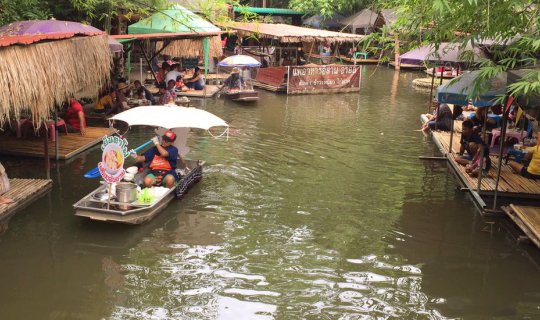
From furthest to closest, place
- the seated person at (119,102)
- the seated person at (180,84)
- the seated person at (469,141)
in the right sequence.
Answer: the seated person at (180,84) → the seated person at (119,102) → the seated person at (469,141)

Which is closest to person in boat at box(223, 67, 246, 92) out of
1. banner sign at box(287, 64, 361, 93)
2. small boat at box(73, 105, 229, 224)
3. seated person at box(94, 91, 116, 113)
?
banner sign at box(287, 64, 361, 93)

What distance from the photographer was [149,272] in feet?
24.7

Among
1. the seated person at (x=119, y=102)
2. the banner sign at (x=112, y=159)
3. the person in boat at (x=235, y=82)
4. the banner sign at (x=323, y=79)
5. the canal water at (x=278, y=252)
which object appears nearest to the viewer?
the canal water at (x=278, y=252)

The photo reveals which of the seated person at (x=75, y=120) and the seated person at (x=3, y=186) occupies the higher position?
the seated person at (x=75, y=120)

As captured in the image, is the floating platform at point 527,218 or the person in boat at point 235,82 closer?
the floating platform at point 527,218

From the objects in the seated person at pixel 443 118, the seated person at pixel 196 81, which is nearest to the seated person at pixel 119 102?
the seated person at pixel 196 81

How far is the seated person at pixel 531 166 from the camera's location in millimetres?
10641

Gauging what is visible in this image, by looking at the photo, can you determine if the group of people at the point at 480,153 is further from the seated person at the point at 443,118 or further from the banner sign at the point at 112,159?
the banner sign at the point at 112,159

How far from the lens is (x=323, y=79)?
24375mm

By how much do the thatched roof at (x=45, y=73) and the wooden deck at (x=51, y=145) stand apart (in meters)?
1.89

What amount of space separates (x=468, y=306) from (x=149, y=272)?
4.29 metres

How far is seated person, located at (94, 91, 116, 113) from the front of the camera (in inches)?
625

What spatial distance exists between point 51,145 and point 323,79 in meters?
14.3

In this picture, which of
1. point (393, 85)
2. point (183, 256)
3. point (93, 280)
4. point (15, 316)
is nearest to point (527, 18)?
point (183, 256)
